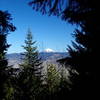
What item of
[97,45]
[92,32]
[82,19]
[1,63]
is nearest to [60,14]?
[82,19]

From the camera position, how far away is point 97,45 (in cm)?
447

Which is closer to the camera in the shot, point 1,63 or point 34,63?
point 1,63

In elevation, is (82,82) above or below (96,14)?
below

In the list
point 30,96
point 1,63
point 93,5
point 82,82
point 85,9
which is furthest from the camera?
point 30,96

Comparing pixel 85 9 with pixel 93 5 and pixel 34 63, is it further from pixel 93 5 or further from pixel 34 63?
pixel 34 63

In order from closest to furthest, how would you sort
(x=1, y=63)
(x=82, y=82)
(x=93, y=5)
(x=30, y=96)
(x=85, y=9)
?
(x=93, y=5) < (x=85, y=9) < (x=82, y=82) < (x=1, y=63) < (x=30, y=96)

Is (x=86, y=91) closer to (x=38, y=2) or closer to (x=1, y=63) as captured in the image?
(x=38, y=2)

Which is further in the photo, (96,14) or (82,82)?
(82,82)

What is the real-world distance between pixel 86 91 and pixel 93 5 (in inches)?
72.1

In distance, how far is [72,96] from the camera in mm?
5012

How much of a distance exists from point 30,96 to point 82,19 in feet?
59.2

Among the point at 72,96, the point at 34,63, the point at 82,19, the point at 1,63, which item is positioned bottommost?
the point at 72,96

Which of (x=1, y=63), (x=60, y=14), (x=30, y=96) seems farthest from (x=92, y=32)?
(x=30, y=96)

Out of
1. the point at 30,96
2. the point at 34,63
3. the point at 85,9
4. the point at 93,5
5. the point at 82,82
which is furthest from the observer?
the point at 34,63
